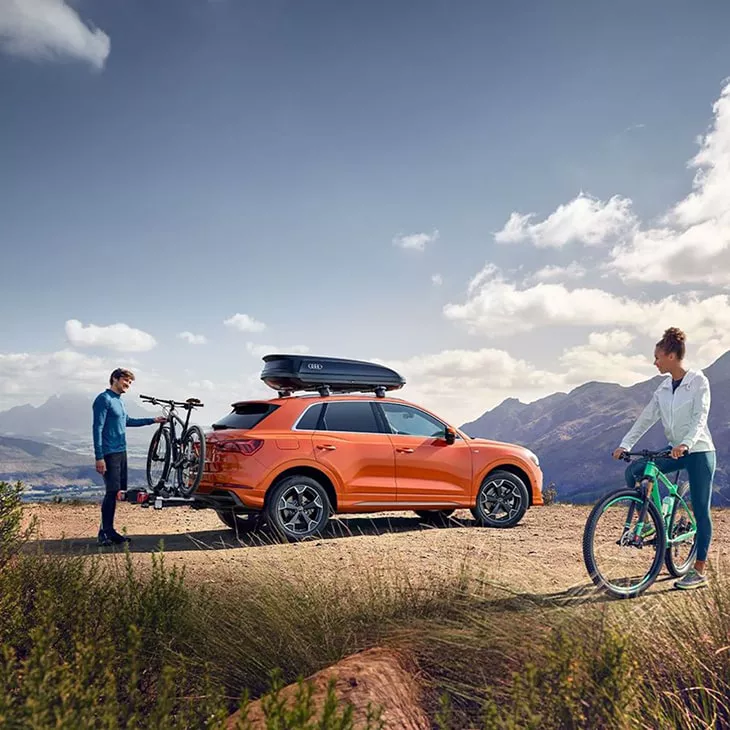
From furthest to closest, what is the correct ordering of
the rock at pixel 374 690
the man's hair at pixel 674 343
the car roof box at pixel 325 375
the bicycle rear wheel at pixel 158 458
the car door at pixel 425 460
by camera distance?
the car door at pixel 425 460
the car roof box at pixel 325 375
the bicycle rear wheel at pixel 158 458
the man's hair at pixel 674 343
the rock at pixel 374 690

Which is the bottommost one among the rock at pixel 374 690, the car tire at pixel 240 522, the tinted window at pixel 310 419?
A: the rock at pixel 374 690

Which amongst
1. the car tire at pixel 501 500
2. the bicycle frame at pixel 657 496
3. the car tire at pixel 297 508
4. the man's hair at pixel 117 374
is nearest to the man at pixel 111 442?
the man's hair at pixel 117 374

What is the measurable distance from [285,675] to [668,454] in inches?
156

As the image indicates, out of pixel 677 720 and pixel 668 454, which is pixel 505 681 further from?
pixel 668 454

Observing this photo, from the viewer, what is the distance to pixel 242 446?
8.86m

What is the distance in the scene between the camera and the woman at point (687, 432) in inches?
255

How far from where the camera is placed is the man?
9203 millimetres

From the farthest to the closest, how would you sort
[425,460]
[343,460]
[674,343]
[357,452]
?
1. [425,460]
2. [357,452]
3. [343,460]
4. [674,343]

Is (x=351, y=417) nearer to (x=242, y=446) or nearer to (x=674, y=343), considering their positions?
(x=242, y=446)

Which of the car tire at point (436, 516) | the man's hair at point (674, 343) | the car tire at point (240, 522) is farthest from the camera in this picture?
the car tire at point (436, 516)

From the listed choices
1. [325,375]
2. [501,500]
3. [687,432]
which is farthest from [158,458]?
[687,432]

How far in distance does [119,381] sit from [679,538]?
6650 mm

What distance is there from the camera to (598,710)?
326 centimetres

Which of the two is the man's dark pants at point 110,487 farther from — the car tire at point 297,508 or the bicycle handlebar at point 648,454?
the bicycle handlebar at point 648,454
